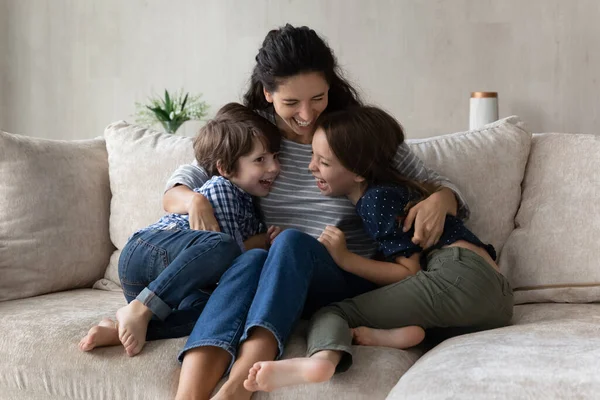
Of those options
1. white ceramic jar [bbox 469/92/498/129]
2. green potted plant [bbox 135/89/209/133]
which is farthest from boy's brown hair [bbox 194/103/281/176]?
→ green potted plant [bbox 135/89/209/133]

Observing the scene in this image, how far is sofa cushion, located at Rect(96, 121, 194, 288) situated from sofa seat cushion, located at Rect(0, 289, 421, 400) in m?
0.44

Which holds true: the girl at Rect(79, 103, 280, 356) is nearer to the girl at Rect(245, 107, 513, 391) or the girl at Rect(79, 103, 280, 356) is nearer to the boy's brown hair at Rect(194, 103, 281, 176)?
the boy's brown hair at Rect(194, 103, 281, 176)

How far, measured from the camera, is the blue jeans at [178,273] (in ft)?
5.63

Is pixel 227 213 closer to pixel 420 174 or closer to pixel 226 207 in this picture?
pixel 226 207

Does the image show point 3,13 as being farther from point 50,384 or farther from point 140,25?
point 50,384

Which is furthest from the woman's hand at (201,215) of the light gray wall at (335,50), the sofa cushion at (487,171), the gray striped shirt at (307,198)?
the light gray wall at (335,50)

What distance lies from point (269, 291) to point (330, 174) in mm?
466

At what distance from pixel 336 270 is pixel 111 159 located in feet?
2.98

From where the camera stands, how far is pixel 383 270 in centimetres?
182

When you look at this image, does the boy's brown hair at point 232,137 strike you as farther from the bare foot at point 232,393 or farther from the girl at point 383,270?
the bare foot at point 232,393

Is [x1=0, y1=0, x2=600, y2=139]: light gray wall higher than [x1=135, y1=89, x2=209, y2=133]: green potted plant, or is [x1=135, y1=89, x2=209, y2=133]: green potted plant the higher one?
[x1=0, y1=0, x2=600, y2=139]: light gray wall

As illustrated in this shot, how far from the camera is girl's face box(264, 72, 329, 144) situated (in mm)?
1994

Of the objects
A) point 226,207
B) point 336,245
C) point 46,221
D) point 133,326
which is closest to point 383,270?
point 336,245

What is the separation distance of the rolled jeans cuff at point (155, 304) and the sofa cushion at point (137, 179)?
1.85ft
